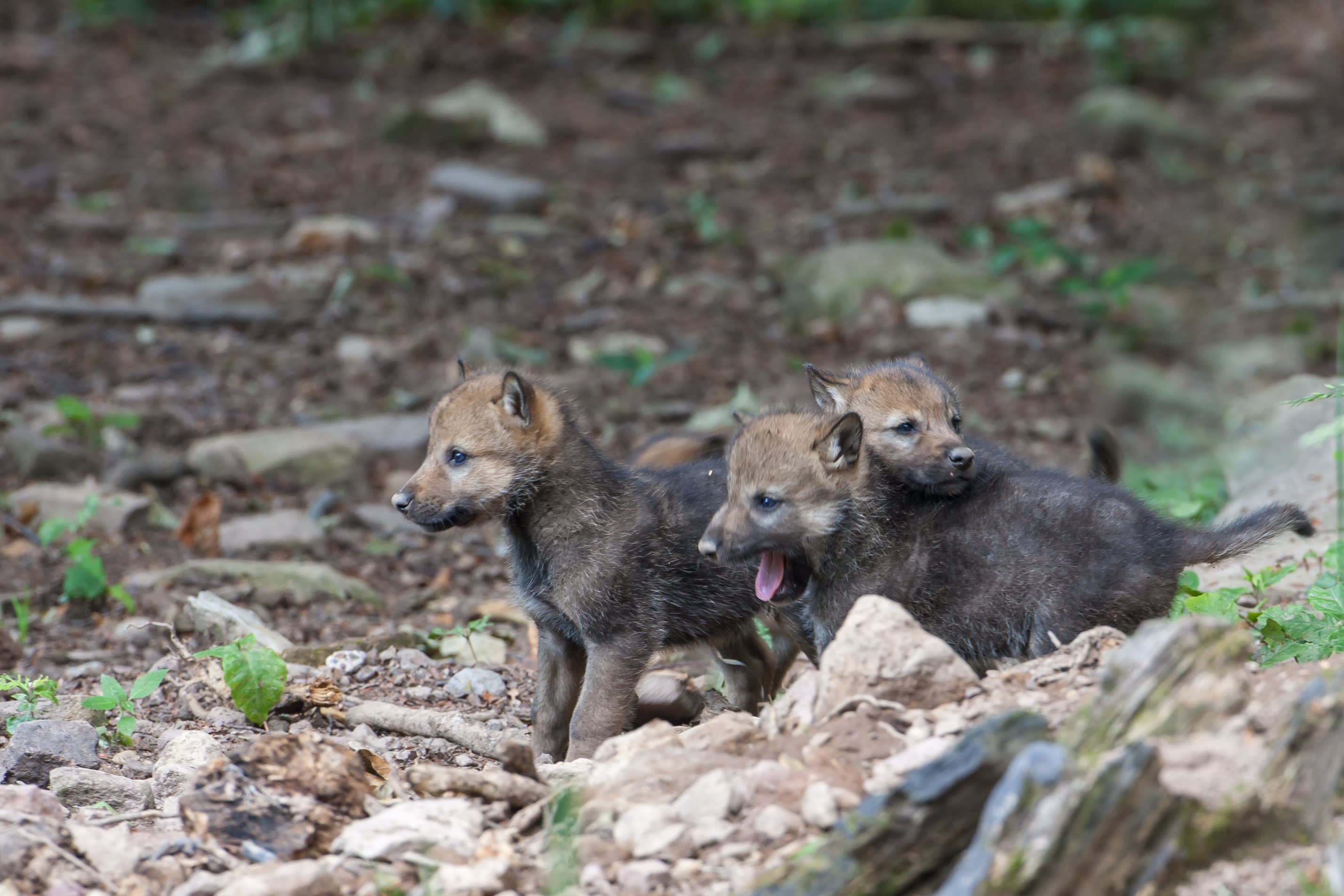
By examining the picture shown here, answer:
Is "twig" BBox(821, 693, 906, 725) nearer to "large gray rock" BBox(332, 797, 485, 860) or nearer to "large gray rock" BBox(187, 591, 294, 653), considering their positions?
"large gray rock" BBox(332, 797, 485, 860)

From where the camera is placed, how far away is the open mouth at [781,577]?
5.32m

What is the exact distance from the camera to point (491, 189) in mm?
13883

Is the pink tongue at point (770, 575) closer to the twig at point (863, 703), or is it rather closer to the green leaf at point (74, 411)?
the twig at point (863, 703)

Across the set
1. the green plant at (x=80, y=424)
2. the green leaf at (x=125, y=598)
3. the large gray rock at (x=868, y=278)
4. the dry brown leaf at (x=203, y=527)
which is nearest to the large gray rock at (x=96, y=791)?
the green leaf at (x=125, y=598)

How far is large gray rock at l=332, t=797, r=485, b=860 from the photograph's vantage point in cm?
392

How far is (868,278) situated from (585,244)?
8.82 ft

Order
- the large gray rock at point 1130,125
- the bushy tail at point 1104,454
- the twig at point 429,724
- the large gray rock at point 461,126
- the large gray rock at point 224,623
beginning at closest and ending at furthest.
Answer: the twig at point 429,724 < the large gray rock at point 224,623 < the bushy tail at point 1104,454 < the large gray rock at point 461,126 < the large gray rock at point 1130,125

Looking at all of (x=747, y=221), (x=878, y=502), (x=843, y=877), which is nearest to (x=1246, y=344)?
(x=747, y=221)

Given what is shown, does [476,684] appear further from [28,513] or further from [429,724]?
[28,513]

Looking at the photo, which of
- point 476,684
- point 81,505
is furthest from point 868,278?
point 476,684

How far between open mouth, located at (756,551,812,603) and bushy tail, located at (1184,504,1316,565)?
4.29ft

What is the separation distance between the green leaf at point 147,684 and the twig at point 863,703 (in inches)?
93.3

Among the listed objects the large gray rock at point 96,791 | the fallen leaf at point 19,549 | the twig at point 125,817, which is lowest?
the fallen leaf at point 19,549

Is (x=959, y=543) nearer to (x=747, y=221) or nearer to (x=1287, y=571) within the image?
(x=1287, y=571)
